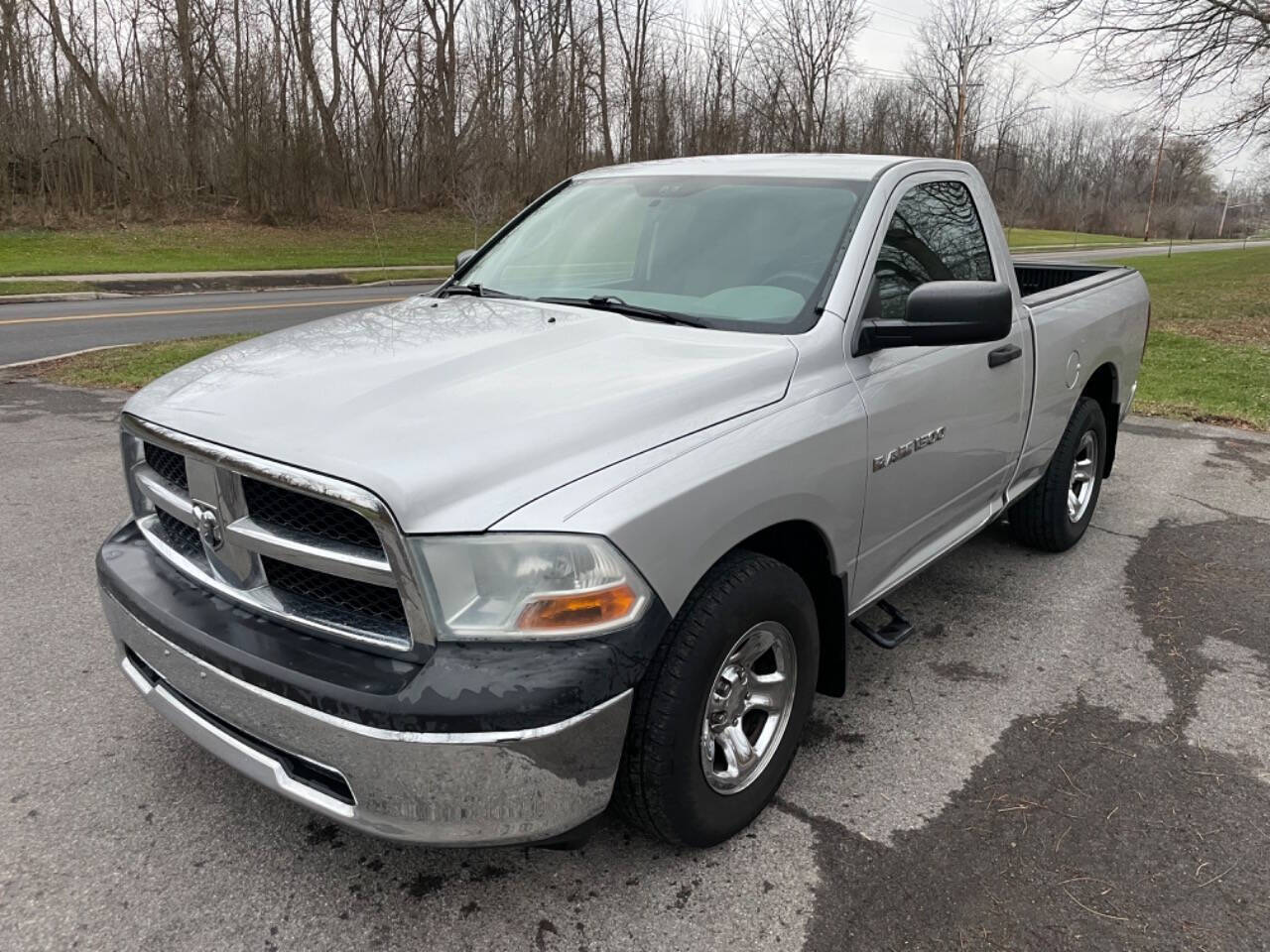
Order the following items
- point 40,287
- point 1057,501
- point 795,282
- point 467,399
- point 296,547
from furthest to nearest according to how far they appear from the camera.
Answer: point 40,287, point 1057,501, point 795,282, point 467,399, point 296,547

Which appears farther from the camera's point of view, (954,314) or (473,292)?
(473,292)

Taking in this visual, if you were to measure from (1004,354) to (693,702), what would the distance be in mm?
2118

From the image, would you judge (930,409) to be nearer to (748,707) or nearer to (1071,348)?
(748,707)

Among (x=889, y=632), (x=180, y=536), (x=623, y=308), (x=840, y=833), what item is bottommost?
(x=840, y=833)

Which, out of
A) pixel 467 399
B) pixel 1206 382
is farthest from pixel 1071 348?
pixel 1206 382

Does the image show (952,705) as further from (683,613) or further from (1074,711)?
(683,613)

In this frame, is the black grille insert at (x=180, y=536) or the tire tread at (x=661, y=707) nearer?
the tire tread at (x=661, y=707)

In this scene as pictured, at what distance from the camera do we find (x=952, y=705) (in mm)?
3322

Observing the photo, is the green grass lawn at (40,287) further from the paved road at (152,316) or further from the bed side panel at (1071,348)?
the bed side panel at (1071,348)

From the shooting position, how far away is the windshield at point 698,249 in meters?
2.98

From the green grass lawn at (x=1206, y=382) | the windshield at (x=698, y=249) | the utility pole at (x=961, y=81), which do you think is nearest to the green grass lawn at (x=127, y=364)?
the windshield at (x=698, y=249)

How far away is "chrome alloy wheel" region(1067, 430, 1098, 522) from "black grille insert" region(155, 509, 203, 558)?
13.0 ft

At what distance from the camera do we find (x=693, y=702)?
2.19 m

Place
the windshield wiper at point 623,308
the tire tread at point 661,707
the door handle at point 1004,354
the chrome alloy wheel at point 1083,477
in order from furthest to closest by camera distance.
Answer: the chrome alloy wheel at point 1083,477 < the door handle at point 1004,354 < the windshield wiper at point 623,308 < the tire tread at point 661,707
